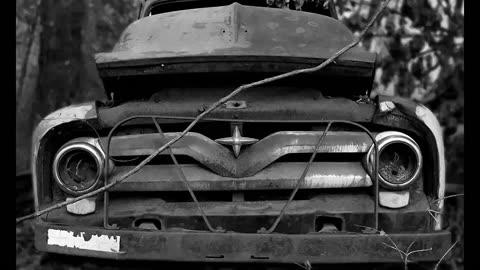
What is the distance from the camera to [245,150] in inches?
109

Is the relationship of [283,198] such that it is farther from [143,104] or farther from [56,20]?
[56,20]

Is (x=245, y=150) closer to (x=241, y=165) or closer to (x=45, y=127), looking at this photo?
(x=241, y=165)

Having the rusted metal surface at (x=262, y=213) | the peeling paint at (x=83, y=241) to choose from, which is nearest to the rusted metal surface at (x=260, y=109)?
the rusted metal surface at (x=262, y=213)

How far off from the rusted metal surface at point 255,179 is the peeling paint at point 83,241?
11.8 inches

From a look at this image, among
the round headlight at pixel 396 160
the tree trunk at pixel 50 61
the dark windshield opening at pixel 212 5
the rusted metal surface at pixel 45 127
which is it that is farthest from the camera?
the tree trunk at pixel 50 61

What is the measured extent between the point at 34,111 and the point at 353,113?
5.71 meters

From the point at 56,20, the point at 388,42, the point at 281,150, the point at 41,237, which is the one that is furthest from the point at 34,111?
the point at 281,150

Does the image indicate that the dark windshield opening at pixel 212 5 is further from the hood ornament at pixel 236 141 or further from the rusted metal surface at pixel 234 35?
the hood ornament at pixel 236 141

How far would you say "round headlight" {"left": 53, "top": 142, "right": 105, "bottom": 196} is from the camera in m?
2.72

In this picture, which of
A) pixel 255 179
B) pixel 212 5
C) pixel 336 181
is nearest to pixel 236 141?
pixel 255 179

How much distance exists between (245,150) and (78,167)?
0.87 metres

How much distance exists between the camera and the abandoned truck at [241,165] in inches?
96.1

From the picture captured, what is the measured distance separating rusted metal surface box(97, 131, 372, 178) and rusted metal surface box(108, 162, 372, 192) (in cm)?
5

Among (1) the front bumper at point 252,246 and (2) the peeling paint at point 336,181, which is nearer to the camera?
(1) the front bumper at point 252,246
